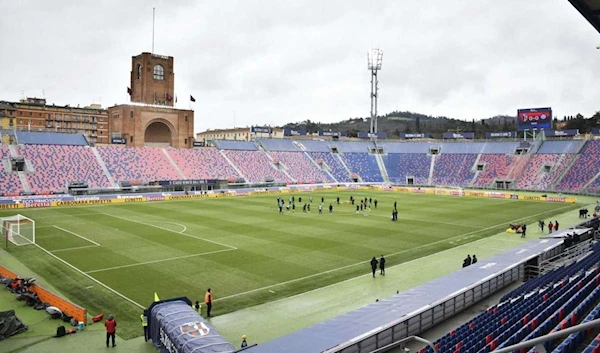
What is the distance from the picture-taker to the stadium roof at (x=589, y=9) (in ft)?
34.6

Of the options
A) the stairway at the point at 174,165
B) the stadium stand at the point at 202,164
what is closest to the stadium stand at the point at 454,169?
the stadium stand at the point at 202,164

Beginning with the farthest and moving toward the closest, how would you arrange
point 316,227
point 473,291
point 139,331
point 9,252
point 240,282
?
point 316,227 < point 9,252 < point 240,282 < point 473,291 < point 139,331

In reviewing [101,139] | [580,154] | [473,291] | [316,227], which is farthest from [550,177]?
[101,139]

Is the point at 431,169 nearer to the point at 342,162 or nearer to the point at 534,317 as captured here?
the point at 342,162

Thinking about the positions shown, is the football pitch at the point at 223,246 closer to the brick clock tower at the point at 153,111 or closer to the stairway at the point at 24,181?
the stairway at the point at 24,181

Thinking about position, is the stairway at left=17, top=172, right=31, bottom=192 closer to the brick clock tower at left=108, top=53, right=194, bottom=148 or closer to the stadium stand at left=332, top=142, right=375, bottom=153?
the brick clock tower at left=108, top=53, right=194, bottom=148

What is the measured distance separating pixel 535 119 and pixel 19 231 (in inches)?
3017

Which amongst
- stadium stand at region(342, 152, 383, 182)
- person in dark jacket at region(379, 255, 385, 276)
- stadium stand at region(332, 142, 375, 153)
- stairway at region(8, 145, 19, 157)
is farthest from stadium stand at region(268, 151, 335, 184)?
person in dark jacket at region(379, 255, 385, 276)

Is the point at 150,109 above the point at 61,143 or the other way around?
above

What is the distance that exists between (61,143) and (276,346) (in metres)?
64.9

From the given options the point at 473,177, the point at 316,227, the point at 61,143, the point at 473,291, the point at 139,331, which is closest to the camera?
the point at 139,331

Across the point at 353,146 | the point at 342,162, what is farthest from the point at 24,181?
the point at 353,146

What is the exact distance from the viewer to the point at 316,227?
3534cm

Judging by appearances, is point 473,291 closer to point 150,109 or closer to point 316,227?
point 316,227
